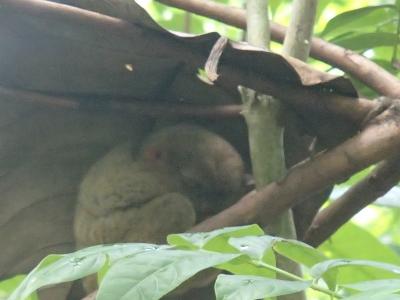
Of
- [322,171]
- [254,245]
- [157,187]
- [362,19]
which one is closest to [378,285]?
[254,245]

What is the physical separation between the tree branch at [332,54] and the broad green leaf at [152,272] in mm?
601

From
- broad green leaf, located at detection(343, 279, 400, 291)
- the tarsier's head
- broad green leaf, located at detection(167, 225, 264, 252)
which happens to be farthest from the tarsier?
broad green leaf, located at detection(343, 279, 400, 291)

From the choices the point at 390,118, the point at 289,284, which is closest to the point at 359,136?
the point at 390,118

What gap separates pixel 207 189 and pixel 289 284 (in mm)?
881

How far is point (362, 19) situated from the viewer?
1.64m

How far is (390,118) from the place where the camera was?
1176 millimetres

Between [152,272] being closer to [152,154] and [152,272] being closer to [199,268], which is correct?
[199,268]

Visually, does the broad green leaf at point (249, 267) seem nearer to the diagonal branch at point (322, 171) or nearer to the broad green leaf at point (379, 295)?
the broad green leaf at point (379, 295)

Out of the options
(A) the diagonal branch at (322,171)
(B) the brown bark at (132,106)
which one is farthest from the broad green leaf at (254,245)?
(B) the brown bark at (132,106)

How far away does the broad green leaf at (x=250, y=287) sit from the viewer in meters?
0.72

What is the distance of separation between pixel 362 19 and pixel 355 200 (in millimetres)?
461

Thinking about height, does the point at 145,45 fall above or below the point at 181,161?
above

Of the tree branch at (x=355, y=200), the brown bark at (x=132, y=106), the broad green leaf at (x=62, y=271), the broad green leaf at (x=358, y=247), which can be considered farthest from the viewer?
the broad green leaf at (x=358, y=247)

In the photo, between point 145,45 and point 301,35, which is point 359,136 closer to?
point 301,35
